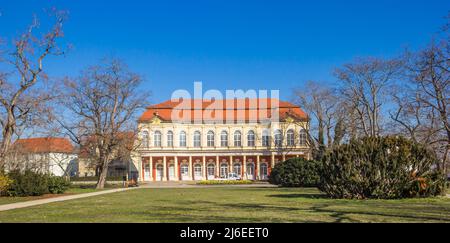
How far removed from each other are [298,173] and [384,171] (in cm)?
1638

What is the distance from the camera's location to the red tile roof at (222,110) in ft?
225

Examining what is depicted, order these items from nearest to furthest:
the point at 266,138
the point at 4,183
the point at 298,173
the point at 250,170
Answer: the point at 4,183 < the point at 298,173 < the point at 250,170 < the point at 266,138

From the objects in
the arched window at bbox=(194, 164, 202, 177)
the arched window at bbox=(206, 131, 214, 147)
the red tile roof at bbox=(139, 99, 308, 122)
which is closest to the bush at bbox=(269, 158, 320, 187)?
the red tile roof at bbox=(139, 99, 308, 122)

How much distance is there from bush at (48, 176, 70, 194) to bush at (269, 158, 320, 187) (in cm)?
1686

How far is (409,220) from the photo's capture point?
10.3 metres

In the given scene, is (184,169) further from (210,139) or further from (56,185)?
(56,185)

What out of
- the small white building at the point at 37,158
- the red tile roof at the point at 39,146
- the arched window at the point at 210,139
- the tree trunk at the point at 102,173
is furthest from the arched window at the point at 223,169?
the tree trunk at the point at 102,173

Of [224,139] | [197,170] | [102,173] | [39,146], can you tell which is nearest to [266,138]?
[224,139]

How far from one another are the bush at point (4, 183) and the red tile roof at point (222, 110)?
4340 cm

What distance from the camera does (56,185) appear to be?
27.4 metres

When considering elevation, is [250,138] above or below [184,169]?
above

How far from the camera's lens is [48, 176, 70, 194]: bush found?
88.8 ft
